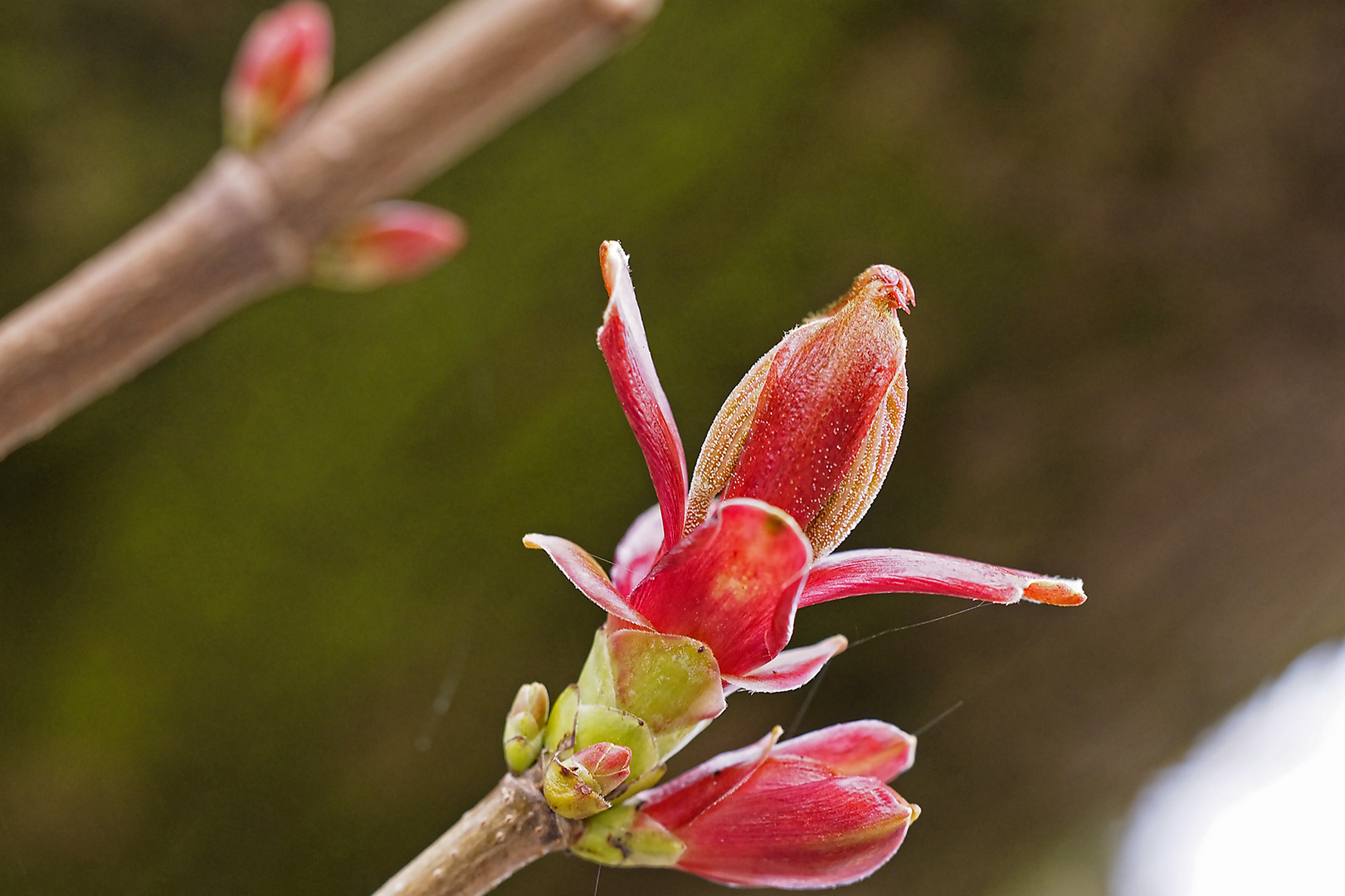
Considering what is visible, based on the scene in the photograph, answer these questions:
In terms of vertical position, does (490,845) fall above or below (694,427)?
below

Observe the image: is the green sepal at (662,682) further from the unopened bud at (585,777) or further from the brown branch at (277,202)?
the brown branch at (277,202)

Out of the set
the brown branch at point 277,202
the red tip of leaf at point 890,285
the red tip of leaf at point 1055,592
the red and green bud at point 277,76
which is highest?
the red and green bud at point 277,76

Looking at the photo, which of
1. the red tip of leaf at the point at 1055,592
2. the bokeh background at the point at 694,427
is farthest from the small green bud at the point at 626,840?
the bokeh background at the point at 694,427

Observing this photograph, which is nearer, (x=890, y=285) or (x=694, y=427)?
(x=890, y=285)

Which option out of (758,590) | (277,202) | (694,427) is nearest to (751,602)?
(758,590)

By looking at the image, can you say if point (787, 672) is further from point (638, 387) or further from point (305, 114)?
point (305, 114)

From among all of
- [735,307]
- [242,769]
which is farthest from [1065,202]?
[242,769]
